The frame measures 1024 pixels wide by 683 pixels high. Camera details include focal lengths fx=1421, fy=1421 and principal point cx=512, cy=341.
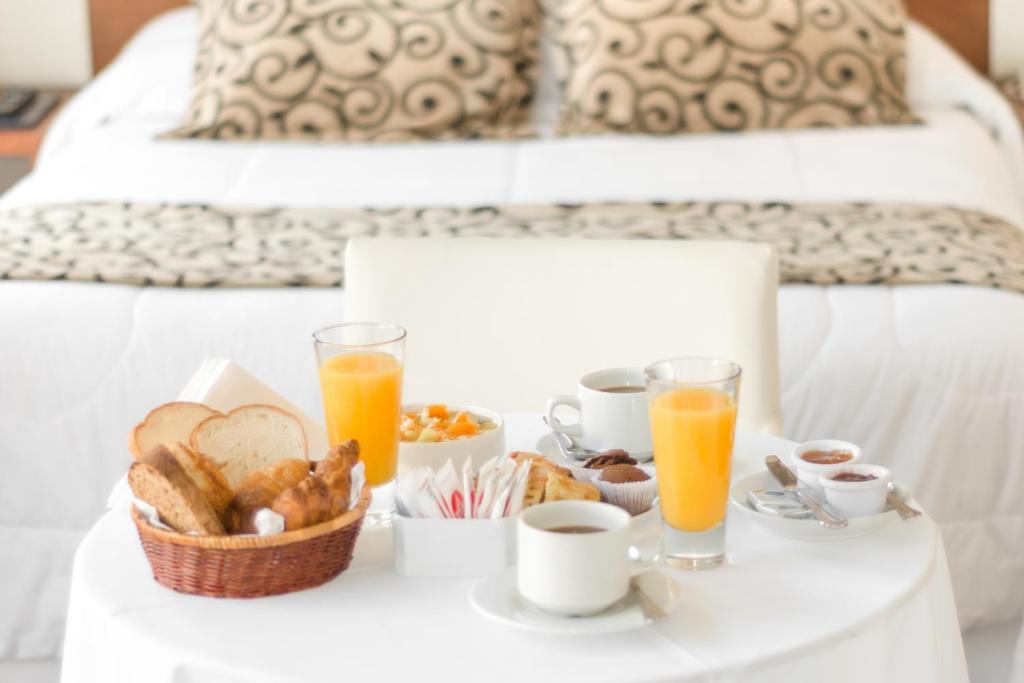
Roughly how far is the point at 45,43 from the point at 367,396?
2955mm

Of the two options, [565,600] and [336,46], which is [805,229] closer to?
[336,46]

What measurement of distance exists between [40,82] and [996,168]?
2452 mm

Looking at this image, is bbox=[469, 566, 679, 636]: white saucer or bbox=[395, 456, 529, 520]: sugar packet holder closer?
bbox=[469, 566, 679, 636]: white saucer

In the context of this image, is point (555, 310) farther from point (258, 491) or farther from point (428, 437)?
point (258, 491)

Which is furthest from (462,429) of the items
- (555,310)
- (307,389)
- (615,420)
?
(307,389)

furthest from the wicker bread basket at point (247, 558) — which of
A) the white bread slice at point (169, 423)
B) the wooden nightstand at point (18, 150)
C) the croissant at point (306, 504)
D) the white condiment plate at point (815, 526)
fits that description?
the wooden nightstand at point (18, 150)

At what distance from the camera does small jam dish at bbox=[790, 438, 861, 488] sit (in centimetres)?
116

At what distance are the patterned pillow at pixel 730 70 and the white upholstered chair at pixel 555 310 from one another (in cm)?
137

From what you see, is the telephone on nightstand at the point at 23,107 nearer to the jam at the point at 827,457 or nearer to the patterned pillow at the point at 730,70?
the patterned pillow at the point at 730,70

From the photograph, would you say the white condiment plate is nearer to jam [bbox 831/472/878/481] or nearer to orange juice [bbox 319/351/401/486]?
jam [bbox 831/472/878/481]

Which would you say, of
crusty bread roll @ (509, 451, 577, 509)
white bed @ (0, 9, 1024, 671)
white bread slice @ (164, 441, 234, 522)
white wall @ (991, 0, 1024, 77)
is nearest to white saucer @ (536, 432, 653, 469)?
crusty bread roll @ (509, 451, 577, 509)

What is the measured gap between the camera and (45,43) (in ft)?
12.4

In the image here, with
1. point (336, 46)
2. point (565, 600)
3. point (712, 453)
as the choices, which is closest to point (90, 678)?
point (565, 600)

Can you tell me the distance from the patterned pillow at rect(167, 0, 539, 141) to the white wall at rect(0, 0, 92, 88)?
82cm
